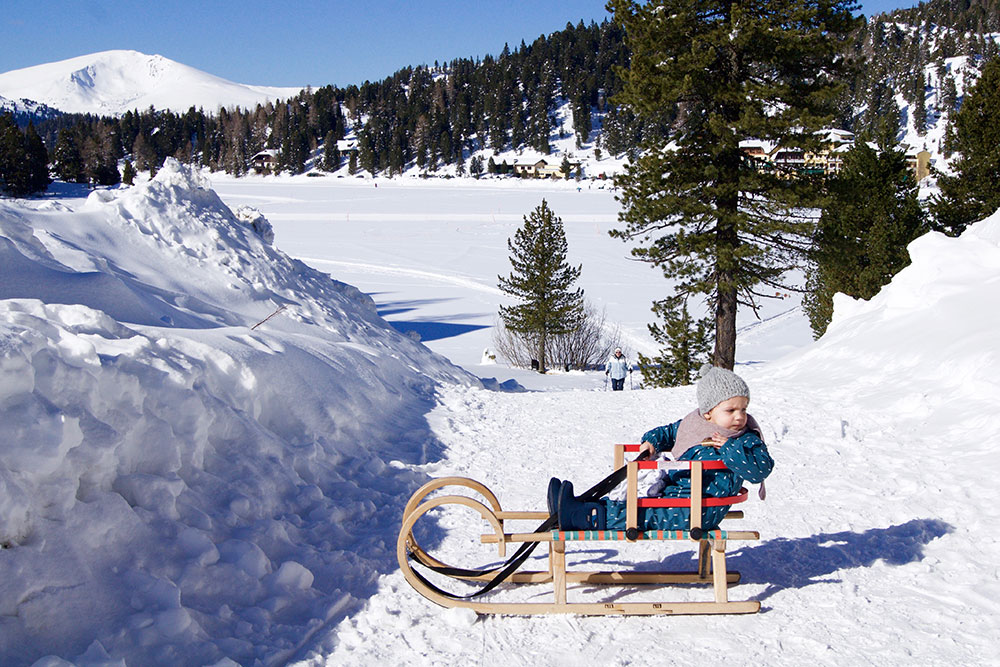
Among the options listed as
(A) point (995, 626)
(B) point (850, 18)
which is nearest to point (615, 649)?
(A) point (995, 626)

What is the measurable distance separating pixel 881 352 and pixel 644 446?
262 inches

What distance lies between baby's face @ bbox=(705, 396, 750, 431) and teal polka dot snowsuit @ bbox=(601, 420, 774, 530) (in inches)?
3.0

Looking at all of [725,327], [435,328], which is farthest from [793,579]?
[435,328]

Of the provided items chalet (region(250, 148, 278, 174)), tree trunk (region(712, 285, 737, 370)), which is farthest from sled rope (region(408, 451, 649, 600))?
chalet (region(250, 148, 278, 174))

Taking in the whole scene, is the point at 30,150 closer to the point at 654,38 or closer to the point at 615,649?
the point at 654,38

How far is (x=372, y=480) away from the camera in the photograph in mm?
6031

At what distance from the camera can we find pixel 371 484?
5.95 meters

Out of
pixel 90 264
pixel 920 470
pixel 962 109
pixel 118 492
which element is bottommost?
pixel 920 470

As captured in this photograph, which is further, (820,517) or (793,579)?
(820,517)

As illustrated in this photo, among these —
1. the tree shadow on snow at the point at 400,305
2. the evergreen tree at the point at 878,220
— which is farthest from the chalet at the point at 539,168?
the evergreen tree at the point at 878,220

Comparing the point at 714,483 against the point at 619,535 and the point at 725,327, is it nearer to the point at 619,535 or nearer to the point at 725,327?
the point at 619,535

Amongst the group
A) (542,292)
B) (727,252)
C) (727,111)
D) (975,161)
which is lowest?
(542,292)

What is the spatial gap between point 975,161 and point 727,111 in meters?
12.3

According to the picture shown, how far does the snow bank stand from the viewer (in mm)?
Answer: 3236
